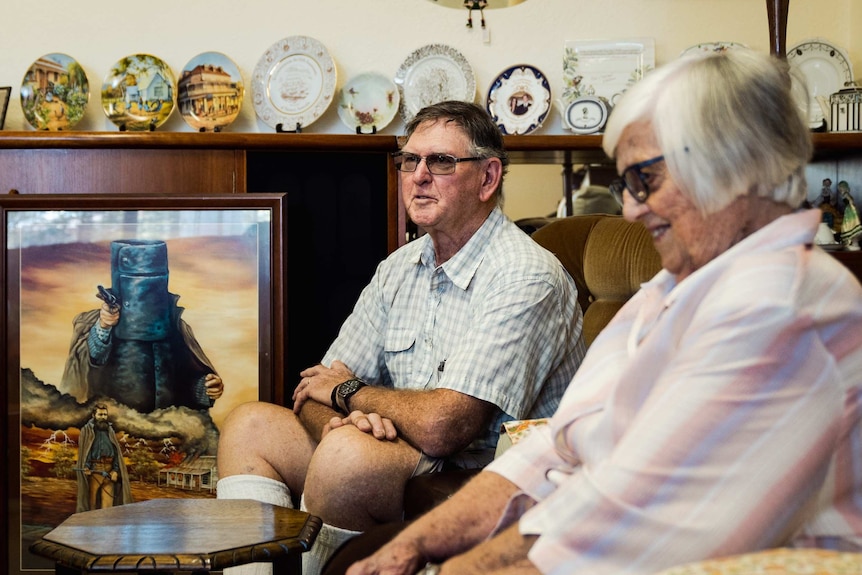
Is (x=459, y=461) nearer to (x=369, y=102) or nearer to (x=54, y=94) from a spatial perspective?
(x=369, y=102)

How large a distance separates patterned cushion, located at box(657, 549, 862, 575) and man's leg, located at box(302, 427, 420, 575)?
1059mm

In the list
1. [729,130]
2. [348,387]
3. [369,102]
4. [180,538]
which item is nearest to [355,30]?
[369,102]

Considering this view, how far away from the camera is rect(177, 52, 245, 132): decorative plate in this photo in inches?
127

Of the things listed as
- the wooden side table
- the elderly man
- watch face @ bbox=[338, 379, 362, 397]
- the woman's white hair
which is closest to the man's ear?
the elderly man

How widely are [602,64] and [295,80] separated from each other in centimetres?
97

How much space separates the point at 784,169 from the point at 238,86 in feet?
7.49

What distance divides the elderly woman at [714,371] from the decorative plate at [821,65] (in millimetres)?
2069

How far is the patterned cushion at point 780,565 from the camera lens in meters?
0.98

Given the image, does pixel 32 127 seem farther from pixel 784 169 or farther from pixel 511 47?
pixel 784 169

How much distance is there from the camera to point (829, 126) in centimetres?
310

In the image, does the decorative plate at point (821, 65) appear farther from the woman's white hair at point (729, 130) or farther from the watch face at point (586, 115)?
the woman's white hair at point (729, 130)

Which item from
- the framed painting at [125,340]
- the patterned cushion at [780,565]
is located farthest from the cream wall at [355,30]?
the patterned cushion at [780,565]

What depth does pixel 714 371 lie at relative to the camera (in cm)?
110

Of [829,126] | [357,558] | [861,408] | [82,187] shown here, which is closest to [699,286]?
[861,408]
